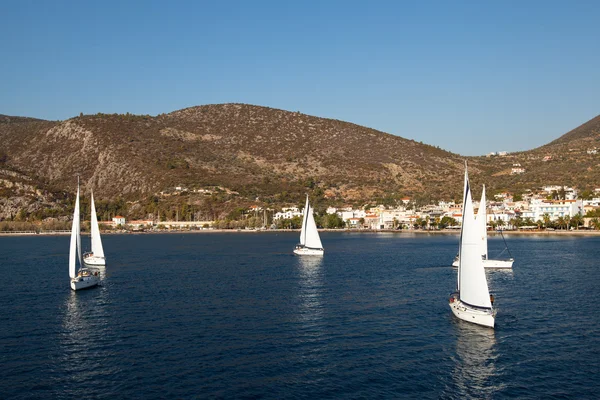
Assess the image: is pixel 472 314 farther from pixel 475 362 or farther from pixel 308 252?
pixel 308 252

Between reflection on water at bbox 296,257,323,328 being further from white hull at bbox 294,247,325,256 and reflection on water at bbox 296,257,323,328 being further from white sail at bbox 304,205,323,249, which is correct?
white sail at bbox 304,205,323,249

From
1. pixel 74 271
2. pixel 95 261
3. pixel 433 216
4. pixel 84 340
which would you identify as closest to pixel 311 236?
pixel 95 261

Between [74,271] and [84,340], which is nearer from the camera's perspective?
[84,340]

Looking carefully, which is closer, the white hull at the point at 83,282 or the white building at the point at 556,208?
the white hull at the point at 83,282

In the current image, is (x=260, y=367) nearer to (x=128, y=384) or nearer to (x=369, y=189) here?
(x=128, y=384)

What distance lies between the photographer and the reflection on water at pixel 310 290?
111 feet

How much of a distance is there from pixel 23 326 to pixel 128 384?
41.6 feet

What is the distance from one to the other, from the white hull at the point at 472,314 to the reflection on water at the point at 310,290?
7544mm

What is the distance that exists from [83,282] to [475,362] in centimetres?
3115

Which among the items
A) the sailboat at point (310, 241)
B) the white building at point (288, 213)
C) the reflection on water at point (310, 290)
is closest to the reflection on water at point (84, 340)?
the reflection on water at point (310, 290)

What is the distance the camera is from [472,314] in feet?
102

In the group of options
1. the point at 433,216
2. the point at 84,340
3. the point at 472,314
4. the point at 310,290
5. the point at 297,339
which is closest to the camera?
the point at 297,339

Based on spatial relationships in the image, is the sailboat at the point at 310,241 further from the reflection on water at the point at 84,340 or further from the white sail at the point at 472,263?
the white sail at the point at 472,263

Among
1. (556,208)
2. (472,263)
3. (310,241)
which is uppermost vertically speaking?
(556,208)
